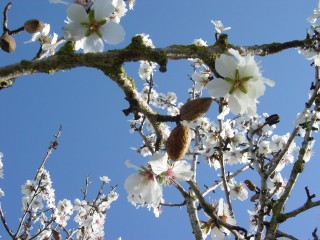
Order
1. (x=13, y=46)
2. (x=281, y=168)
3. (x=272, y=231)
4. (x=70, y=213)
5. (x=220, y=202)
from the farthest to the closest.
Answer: (x=70, y=213) → (x=281, y=168) → (x=272, y=231) → (x=220, y=202) → (x=13, y=46)

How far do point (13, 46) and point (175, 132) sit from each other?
1.18 meters

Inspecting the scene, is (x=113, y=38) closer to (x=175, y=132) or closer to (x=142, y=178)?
(x=175, y=132)

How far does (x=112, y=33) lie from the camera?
→ 5.84ft

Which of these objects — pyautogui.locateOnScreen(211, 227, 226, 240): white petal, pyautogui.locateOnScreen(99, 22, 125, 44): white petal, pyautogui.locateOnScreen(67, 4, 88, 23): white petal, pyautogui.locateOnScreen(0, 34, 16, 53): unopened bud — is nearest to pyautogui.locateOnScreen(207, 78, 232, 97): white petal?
pyautogui.locateOnScreen(99, 22, 125, 44): white petal

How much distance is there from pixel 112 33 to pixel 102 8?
0.14 meters

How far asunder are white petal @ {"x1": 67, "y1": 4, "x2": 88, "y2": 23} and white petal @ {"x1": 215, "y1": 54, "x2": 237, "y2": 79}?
722 millimetres

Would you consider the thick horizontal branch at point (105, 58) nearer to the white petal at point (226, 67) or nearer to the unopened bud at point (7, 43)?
the white petal at point (226, 67)

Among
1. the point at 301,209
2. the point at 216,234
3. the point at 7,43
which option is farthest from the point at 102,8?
the point at 301,209

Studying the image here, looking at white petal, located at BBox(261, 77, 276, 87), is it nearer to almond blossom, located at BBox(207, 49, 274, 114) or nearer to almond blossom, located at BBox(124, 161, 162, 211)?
almond blossom, located at BBox(207, 49, 274, 114)

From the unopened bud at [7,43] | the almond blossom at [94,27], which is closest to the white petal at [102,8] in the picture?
the almond blossom at [94,27]

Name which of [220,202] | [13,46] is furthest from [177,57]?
[220,202]

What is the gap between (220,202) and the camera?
2.40 m

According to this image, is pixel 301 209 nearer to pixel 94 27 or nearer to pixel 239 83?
pixel 239 83

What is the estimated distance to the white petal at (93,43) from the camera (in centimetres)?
180
